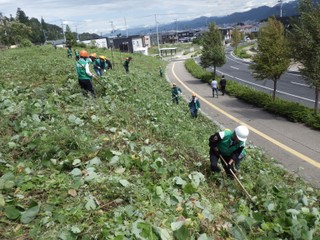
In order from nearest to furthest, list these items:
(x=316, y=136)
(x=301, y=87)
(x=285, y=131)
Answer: (x=316, y=136) < (x=285, y=131) < (x=301, y=87)

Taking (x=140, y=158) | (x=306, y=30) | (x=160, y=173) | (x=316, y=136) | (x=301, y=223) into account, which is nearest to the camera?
(x=301, y=223)

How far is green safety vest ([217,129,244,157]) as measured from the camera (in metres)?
6.46

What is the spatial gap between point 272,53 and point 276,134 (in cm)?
780

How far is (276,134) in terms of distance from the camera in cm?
1288

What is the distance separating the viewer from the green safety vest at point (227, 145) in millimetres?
6457

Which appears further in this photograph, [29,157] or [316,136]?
[316,136]

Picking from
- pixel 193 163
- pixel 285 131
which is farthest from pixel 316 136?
pixel 193 163

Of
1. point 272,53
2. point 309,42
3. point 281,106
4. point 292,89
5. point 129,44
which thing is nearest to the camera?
point 309,42

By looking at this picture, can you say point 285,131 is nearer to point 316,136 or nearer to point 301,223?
point 316,136

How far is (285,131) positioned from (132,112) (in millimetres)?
7407

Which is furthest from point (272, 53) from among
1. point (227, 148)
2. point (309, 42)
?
point (227, 148)

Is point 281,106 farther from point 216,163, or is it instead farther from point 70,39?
point 70,39

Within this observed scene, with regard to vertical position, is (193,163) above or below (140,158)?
below

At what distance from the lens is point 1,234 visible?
3.71 m
